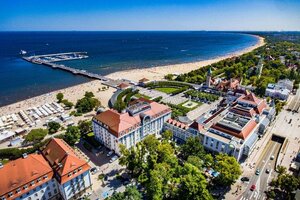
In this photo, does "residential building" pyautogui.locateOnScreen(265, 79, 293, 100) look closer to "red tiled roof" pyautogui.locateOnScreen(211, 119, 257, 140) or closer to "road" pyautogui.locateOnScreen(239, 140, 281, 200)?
"road" pyautogui.locateOnScreen(239, 140, 281, 200)

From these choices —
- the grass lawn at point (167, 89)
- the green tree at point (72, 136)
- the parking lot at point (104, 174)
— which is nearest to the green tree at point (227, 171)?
the parking lot at point (104, 174)

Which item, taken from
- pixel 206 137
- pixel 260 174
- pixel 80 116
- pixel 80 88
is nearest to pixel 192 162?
pixel 206 137

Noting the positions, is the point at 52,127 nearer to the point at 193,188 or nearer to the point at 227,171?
the point at 193,188

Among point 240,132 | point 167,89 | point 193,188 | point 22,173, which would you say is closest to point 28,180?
point 22,173

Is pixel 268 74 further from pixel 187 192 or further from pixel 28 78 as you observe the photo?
pixel 28 78

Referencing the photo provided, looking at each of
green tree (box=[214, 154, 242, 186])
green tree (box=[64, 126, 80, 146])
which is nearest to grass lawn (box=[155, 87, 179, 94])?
green tree (box=[64, 126, 80, 146])
